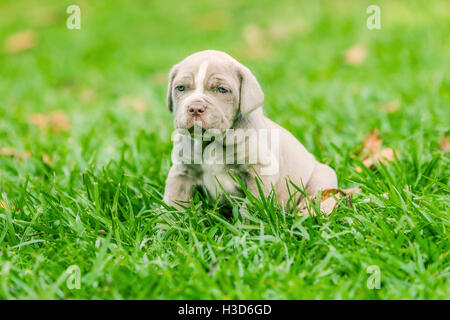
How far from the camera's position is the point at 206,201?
3.68 metres

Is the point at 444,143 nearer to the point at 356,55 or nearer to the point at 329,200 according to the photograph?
the point at 329,200

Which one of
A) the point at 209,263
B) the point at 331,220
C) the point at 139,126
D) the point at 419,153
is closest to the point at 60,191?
the point at 209,263

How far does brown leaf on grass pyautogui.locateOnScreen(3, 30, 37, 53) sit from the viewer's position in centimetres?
947

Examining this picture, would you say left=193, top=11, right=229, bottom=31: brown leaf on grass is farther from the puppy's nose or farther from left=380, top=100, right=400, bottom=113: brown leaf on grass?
the puppy's nose

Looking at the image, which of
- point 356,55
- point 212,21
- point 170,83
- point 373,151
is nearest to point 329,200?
point 170,83

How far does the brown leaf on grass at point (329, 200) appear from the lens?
354 cm

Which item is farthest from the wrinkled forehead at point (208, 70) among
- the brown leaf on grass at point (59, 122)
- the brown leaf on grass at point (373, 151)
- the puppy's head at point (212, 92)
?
the brown leaf on grass at point (59, 122)

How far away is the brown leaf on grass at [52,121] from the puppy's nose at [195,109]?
10.6ft

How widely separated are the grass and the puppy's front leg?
0.09 meters

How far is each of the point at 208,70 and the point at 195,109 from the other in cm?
27

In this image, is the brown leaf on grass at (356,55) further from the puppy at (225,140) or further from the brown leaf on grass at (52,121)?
the puppy at (225,140)

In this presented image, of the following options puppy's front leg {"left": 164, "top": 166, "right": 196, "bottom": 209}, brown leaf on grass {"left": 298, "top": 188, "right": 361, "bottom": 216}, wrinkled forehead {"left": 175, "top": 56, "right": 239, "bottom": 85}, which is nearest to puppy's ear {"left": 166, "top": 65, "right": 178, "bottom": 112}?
wrinkled forehead {"left": 175, "top": 56, "right": 239, "bottom": 85}

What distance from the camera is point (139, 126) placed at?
5.96 metres
